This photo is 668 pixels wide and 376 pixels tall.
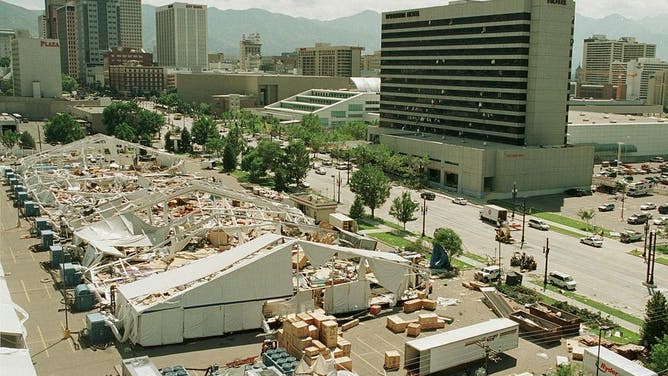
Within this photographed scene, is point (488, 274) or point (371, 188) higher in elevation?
point (371, 188)

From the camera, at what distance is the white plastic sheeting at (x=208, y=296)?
30.7 metres

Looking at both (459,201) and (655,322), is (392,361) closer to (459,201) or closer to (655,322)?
(655,322)

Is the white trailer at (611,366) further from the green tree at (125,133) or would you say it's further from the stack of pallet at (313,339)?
the green tree at (125,133)

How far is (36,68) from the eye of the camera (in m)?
156

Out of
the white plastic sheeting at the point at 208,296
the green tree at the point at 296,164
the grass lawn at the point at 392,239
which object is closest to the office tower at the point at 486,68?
the green tree at the point at 296,164

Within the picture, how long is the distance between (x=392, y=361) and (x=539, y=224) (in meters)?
35.7

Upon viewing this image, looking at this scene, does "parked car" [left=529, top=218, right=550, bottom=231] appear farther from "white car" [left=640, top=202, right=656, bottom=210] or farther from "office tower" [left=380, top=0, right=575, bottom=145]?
"office tower" [left=380, top=0, right=575, bottom=145]

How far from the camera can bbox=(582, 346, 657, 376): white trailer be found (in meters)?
25.6

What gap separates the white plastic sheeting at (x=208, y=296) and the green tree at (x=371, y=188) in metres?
27.9

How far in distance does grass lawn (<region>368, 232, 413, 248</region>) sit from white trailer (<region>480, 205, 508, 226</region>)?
10.9 m

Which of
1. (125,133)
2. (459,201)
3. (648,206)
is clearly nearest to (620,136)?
(648,206)

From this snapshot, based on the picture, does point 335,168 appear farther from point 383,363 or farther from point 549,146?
point 383,363

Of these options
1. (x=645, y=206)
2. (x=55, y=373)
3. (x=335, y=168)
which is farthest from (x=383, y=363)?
(x=335, y=168)

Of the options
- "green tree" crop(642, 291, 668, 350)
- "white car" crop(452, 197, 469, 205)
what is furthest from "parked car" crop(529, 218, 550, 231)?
"green tree" crop(642, 291, 668, 350)
